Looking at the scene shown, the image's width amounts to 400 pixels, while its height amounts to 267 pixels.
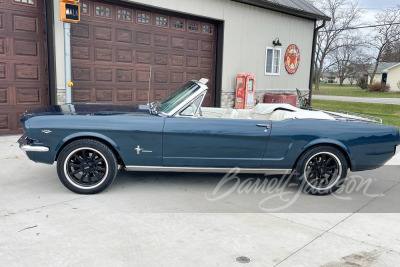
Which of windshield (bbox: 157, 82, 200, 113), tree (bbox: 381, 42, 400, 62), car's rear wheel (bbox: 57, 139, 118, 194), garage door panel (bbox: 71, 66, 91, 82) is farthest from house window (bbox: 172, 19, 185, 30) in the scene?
tree (bbox: 381, 42, 400, 62)

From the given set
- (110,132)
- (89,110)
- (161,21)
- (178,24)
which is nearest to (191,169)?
(110,132)

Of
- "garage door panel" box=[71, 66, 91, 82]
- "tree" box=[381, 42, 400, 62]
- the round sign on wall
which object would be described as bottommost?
"garage door panel" box=[71, 66, 91, 82]

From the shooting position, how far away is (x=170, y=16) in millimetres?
10195

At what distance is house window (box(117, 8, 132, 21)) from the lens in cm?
905

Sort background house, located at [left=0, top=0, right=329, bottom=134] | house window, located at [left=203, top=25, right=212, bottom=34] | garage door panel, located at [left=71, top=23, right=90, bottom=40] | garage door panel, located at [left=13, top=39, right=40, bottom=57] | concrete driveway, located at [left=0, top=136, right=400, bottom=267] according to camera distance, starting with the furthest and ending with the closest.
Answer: house window, located at [left=203, top=25, right=212, bottom=34] < garage door panel, located at [left=71, top=23, right=90, bottom=40] < background house, located at [left=0, top=0, right=329, bottom=134] < garage door panel, located at [left=13, top=39, right=40, bottom=57] < concrete driveway, located at [left=0, top=136, right=400, bottom=267]

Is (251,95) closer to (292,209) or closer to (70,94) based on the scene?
(70,94)

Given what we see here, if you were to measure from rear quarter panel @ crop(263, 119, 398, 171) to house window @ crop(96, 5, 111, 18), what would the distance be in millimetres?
5960

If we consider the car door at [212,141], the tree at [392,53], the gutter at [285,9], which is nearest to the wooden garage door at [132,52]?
the gutter at [285,9]

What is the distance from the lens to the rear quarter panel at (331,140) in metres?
4.59

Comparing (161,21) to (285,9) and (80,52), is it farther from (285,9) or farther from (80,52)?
(285,9)

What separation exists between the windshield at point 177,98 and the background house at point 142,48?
404 centimetres

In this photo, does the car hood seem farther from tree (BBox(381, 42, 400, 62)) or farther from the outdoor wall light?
tree (BBox(381, 42, 400, 62))

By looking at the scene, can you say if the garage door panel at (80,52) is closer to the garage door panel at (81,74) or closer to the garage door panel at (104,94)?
the garage door panel at (81,74)

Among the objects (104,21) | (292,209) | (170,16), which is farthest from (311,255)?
(170,16)
